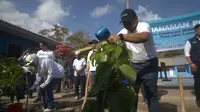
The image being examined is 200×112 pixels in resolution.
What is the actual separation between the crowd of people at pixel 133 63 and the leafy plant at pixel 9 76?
1.51 ft

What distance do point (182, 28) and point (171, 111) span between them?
2998 millimetres

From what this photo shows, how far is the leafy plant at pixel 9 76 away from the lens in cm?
244

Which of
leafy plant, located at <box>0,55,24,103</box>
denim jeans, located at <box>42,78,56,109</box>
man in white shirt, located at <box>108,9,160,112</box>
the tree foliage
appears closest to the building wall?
denim jeans, located at <box>42,78,56,109</box>

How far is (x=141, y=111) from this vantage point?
3.34 metres

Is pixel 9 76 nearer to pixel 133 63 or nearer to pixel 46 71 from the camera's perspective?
pixel 46 71

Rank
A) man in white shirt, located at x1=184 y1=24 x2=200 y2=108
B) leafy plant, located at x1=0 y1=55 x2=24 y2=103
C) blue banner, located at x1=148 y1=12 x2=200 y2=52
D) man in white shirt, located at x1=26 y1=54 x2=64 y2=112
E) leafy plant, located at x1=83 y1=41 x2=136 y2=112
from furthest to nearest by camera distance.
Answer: blue banner, located at x1=148 y1=12 x2=200 y2=52 < man in white shirt, located at x1=184 y1=24 x2=200 y2=108 < man in white shirt, located at x1=26 y1=54 x2=64 y2=112 < leafy plant, located at x1=0 y1=55 x2=24 y2=103 < leafy plant, located at x1=83 y1=41 x2=136 y2=112

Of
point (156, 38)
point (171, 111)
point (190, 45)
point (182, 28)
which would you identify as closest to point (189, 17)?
point (182, 28)

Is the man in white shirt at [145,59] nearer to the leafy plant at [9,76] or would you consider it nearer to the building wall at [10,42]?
the leafy plant at [9,76]

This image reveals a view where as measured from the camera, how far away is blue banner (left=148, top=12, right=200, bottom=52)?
5.09m

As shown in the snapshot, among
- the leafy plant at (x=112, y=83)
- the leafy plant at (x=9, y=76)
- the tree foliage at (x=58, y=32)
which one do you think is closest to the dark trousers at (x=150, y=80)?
the leafy plant at (x=112, y=83)

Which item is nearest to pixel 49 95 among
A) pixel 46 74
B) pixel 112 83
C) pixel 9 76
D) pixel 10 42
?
pixel 46 74

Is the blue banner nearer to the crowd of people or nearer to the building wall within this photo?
the crowd of people

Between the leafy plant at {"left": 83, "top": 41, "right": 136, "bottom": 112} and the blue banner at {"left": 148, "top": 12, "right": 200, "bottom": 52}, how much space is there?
471 centimetres

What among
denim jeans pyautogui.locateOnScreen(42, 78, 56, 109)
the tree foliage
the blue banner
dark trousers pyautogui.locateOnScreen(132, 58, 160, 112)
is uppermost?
the tree foliage
